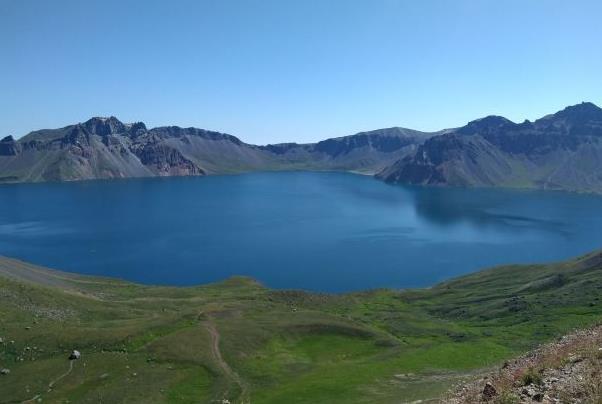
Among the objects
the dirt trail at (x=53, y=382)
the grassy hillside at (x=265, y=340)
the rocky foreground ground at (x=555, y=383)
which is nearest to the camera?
the rocky foreground ground at (x=555, y=383)

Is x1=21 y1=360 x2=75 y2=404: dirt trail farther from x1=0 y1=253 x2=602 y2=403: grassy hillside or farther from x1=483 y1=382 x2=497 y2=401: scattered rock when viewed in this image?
x1=483 y1=382 x2=497 y2=401: scattered rock

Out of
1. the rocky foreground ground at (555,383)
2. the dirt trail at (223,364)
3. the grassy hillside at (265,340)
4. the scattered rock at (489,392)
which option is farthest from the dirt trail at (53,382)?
the scattered rock at (489,392)

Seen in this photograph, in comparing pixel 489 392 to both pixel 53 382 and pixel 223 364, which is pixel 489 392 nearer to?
pixel 223 364

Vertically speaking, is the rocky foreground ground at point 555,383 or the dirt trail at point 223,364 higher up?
the rocky foreground ground at point 555,383

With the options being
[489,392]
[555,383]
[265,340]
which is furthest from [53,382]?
[555,383]

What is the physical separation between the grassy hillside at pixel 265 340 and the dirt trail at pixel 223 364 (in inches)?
8.7

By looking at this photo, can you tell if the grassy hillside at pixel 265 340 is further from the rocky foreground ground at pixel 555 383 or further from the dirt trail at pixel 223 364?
the rocky foreground ground at pixel 555 383

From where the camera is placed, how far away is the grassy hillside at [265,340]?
60.5m

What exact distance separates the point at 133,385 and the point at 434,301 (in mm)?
85594

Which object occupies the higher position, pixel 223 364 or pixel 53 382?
pixel 53 382

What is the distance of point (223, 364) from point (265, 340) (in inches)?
447

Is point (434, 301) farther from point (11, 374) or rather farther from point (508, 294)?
point (11, 374)

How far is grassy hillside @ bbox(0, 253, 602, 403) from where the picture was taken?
60.5 m

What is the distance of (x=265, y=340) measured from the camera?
262 feet
